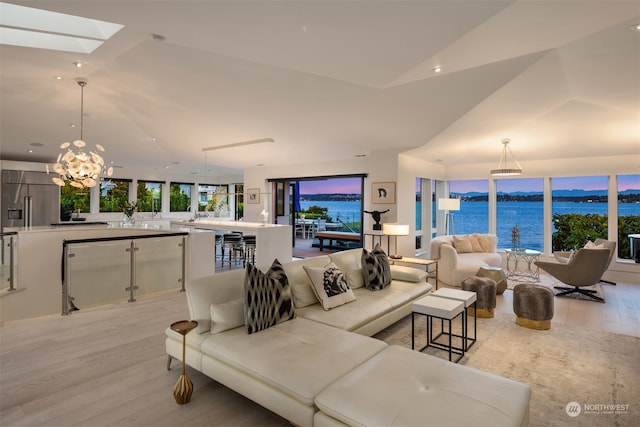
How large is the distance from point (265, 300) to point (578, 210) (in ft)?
25.7

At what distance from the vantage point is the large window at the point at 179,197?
39.0 ft

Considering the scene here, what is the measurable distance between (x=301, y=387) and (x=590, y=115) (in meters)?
5.86

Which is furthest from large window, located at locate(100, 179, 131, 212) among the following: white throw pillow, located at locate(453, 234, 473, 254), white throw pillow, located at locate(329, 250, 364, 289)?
white throw pillow, located at locate(453, 234, 473, 254)

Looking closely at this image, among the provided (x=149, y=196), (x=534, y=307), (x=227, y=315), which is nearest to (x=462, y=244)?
(x=534, y=307)

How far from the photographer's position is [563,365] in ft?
10.2

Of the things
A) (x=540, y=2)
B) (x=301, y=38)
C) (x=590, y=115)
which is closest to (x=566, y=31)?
(x=540, y=2)

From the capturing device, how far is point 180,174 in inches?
468

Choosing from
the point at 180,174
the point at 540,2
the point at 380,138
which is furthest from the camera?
the point at 180,174

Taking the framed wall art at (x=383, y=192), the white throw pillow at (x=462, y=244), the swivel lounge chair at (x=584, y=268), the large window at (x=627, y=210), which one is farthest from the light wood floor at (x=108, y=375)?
the framed wall art at (x=383, y=192)

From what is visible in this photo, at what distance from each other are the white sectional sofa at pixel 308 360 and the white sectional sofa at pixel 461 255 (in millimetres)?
3161

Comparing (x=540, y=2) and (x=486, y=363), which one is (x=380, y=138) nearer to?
(x=540, y=2)

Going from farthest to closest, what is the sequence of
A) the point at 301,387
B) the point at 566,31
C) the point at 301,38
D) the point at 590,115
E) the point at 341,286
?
1. the point at 590,115
2. the point at 341,286
3. the point at 566,31
4. the point at 301,38
5. the point at 301,387

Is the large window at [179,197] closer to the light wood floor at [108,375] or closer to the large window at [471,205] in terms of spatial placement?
the light wood floor at [108,375]

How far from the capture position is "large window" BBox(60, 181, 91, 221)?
9180 millimetres
